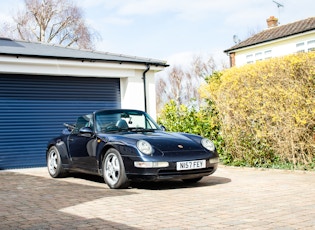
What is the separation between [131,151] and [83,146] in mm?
1523

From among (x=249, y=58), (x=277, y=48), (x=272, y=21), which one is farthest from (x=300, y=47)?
(x=272, y=21)

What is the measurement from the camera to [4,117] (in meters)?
11.3

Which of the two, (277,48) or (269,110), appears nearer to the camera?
(269,110)

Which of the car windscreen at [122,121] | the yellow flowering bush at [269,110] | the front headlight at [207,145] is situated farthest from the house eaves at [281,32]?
the front headlight at [207,145]

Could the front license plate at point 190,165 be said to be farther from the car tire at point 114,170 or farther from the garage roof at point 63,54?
the garage roof at point 63,54

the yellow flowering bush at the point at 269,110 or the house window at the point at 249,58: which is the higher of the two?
the house window at the point at 249,58

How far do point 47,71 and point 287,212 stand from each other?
8.50 meters

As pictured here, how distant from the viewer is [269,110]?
933 centimetres

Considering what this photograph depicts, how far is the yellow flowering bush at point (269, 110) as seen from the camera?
8648 mm

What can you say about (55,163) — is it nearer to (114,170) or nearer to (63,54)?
(114,170)

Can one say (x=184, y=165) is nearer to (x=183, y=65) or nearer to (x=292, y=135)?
(x=292, y=135)

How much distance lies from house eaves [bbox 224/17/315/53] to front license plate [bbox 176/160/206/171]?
18.3 metres

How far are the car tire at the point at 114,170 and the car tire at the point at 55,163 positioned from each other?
187 centimetres

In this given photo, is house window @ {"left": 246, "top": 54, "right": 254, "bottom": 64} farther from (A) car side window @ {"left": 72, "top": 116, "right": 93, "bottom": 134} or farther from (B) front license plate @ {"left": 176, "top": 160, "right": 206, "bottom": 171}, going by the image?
(B) front license plate @ {"left": 176, "top": 160, "right": 206, "bottom": 171}
